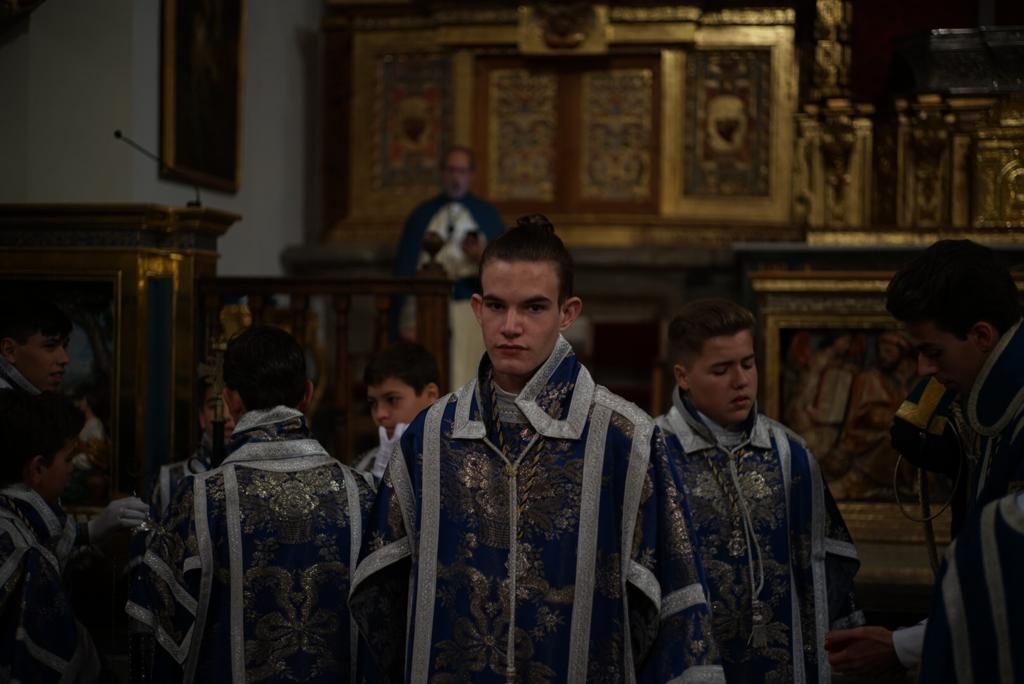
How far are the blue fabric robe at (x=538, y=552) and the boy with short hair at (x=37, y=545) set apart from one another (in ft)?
3.80

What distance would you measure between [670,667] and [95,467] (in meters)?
3.80

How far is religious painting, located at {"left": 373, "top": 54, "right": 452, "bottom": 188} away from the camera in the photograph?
988 centimetres

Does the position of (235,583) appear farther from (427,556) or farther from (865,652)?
(865,652)

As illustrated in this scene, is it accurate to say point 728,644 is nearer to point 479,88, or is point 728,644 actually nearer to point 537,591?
point 537,591

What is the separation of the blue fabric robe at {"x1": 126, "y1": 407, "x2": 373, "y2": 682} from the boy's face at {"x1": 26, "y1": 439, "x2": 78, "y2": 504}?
0.48 metres

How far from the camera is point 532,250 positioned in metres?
2.68

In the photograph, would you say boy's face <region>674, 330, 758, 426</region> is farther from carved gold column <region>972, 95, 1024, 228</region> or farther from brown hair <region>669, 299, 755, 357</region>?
carved gold column <region>972, 95, 1024, 228</region>

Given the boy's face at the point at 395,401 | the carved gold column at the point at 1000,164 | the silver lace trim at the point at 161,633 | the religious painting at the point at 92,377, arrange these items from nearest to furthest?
the silver lace trim at the point at 161,633 < the boy's face at the point at 395,401 < the religious painting at the point at 92,377 < the carved gold column at the point at 1000,164

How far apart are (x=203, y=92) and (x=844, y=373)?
4.02m

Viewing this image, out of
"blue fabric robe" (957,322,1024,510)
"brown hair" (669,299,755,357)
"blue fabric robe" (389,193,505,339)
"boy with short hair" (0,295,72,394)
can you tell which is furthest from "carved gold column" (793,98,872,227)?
"blue fabric robe" (957,322,1024,510)

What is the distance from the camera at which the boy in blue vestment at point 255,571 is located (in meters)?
3.25

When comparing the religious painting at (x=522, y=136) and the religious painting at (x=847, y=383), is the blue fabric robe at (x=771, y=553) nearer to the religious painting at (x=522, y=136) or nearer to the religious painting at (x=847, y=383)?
the religious painting at (x=847, y=383)

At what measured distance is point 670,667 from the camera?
8.14 feet

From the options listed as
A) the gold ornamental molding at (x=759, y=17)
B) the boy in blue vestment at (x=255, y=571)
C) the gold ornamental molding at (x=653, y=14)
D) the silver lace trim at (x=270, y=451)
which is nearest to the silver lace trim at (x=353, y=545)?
the boy in blue vestment at (x=255, y=571)
